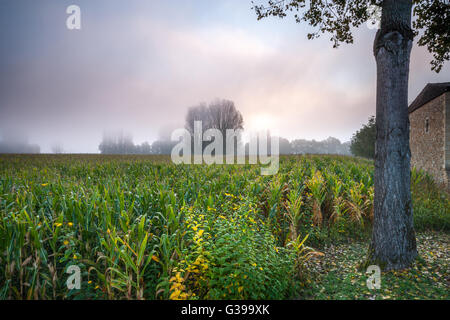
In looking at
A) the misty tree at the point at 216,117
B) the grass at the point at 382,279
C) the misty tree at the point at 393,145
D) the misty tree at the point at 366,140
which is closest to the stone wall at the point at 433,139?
the grass at the point at 382,279

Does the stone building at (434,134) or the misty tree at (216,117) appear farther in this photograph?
the misty tree at (216,117)

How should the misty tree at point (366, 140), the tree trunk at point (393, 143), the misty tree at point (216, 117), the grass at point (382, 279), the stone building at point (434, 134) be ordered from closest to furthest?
the grass at point (382, 279) < the tree trunk at point (393, 143) < the stone building at point (434, 134) < the misty tree at point (366, 140) < the misty tree at point (216, 117)

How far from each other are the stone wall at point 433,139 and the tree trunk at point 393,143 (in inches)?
443

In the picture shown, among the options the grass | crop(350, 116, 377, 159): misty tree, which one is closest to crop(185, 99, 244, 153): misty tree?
crop(350, 116, 377, 159): misty tree

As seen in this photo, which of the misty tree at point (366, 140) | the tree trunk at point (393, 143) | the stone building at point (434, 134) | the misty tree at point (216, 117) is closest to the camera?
the tree trunk at point (393, 143)

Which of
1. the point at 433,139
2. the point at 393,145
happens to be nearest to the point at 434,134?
the point at 433,139

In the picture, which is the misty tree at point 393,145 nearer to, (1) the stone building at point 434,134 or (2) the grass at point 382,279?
(2) the grass at point 382,279

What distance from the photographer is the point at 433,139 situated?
12.6 meters

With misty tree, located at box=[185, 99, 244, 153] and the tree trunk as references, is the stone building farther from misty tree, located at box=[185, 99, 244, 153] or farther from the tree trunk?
misty tree, located at box=[185, 99, 244, 153]

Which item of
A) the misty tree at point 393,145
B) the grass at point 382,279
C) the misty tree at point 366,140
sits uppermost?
the misty tree at point 366,140

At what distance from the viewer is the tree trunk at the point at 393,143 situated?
3.32 metres

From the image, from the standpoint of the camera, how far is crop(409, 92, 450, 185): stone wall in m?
11.0
